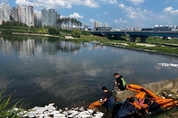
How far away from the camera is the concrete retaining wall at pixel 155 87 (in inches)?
366

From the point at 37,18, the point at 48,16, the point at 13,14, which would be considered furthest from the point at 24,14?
the point at 37,18

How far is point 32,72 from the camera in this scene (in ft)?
54.3

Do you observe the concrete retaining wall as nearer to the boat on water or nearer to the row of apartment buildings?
the boat on water

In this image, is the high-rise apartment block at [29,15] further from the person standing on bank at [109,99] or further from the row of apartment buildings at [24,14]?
the person standing on bank at [109,99]

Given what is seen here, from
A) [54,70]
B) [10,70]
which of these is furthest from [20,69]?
[54,70]

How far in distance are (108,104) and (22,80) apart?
8.62 metres

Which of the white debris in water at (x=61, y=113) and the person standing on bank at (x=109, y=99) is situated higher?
the person standing on bank at (x=109, y=99)

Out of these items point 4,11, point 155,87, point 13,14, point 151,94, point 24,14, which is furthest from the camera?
point 13,14

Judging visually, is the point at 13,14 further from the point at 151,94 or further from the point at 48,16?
the point at 151,94

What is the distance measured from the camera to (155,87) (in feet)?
36.3

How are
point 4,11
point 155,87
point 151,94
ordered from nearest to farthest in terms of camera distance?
point 151,94 → point 155,87 → point 4,11

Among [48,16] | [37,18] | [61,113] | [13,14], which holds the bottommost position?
[61,113]

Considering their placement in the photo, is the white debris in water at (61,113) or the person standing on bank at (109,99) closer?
the white debris in water at (61,113)

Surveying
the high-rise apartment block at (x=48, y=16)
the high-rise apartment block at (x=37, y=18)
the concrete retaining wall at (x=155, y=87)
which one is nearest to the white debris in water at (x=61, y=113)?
the concrete retaining wall at (x=155, y=87)
